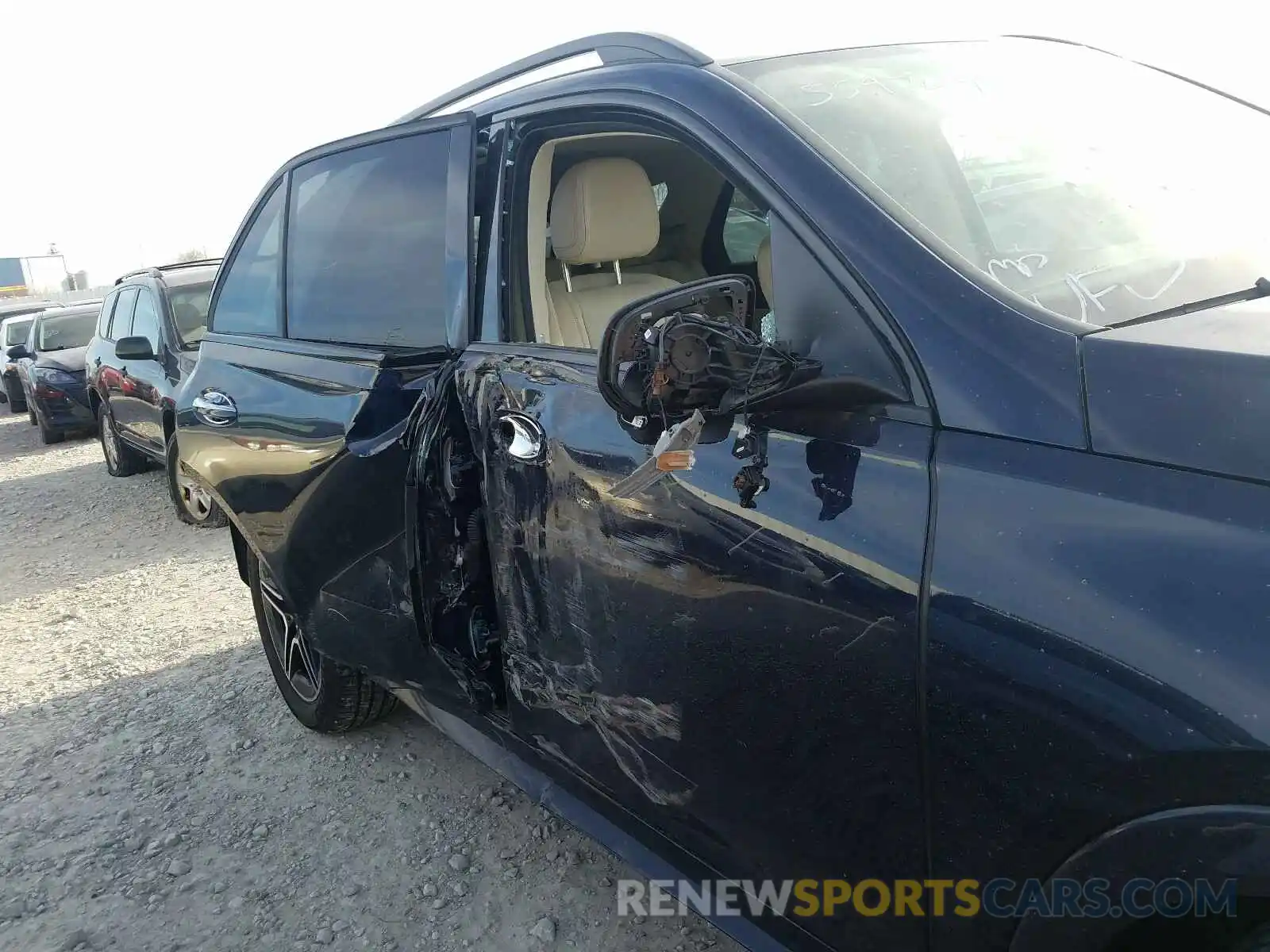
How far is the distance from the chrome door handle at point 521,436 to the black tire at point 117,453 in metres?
7.94

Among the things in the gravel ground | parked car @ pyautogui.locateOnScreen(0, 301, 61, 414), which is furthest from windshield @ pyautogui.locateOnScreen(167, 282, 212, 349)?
parked car @ pyautogui.locateOnScreen(0, 301, 61, 414)

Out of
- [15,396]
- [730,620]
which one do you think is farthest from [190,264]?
[15,396]

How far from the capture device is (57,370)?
11711mm

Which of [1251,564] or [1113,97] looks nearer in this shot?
[1251,564]

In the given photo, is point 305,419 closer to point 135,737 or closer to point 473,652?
point 473,652

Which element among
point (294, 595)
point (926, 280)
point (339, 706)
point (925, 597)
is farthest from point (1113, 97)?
point (339, 706)

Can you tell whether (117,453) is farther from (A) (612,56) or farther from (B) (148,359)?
(A) (612,56)

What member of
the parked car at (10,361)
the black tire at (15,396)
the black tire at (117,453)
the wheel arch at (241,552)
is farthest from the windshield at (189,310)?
the black tire at (15,396)

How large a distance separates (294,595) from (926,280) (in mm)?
2312

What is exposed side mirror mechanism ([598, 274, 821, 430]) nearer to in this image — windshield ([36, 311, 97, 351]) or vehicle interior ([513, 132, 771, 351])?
vehicle interior ([513, 132, 771, 351])

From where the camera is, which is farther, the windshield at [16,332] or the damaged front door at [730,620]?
the windshield at [16,332]

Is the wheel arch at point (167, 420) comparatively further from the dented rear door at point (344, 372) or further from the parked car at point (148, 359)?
the dented rear door at point (344, 372)

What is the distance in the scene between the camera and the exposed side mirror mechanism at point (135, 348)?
257 inches

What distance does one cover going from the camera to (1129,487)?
122cm
